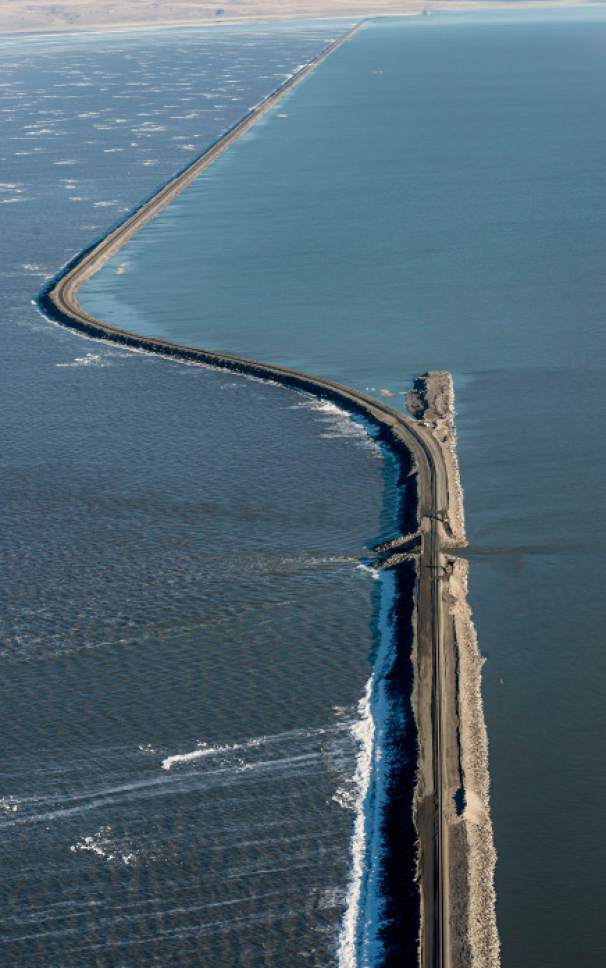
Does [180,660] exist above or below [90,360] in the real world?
below

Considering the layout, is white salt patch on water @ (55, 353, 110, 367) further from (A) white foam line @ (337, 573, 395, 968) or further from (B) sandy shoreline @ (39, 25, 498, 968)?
(A) white foam line @ (337, 573, 395, 968)

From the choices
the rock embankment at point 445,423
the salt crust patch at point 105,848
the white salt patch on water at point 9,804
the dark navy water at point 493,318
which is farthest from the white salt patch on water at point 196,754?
the rock embankment at point 445,423

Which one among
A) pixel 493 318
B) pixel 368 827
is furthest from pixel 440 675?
pixel 493 318

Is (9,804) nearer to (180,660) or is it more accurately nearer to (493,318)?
(180,660)

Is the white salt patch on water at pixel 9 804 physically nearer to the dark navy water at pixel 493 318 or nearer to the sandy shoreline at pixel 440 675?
the sandy shoreline at pixel 440 675

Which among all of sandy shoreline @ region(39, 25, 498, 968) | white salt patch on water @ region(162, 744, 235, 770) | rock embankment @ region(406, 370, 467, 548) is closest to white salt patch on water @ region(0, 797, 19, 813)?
white salt patch on water @ region(162, 744, 235, 770)

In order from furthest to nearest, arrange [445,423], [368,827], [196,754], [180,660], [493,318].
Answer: [493,318] → [445,423] → [180,660] → [196,754] → [368,827]
